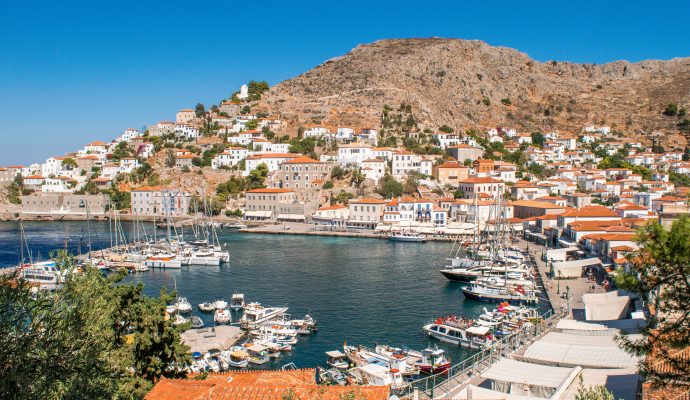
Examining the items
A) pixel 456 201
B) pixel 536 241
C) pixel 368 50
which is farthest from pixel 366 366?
pixel 368 50

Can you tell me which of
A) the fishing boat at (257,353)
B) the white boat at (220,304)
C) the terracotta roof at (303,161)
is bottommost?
the fishing boat at (257,353)

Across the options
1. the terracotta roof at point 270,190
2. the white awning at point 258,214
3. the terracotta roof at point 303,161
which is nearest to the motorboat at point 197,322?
the white awning at point 258,214

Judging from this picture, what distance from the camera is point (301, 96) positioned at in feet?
290

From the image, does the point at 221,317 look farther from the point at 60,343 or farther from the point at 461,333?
the point at 60,343

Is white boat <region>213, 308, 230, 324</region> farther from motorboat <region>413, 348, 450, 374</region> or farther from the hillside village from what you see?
the hillside village

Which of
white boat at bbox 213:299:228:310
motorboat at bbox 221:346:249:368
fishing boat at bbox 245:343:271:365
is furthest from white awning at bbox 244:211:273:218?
motorboat at bbox 221:346:249:368

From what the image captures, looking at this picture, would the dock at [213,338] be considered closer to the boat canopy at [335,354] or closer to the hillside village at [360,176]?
the boat canopy at [335,354]

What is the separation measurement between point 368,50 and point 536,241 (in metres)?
69.0

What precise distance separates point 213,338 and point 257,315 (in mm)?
2384

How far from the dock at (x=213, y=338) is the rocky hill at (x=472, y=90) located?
5543cm

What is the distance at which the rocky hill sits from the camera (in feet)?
265

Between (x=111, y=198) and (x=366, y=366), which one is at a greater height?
(x=111, y=198)

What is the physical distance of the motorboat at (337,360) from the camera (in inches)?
645

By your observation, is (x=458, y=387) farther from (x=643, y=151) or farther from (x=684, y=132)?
(x=684, y=132)
